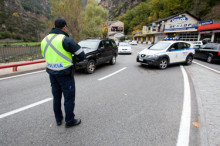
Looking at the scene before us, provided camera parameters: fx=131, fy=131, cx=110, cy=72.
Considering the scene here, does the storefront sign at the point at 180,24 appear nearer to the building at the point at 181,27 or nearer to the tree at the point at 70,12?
the building at the point at 181,27

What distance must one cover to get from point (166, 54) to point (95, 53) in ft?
14.4

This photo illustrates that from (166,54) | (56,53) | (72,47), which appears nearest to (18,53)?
(56,53)

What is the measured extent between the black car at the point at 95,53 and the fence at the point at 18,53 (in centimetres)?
591

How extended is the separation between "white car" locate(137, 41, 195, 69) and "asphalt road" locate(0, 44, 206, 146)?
306 centimetres

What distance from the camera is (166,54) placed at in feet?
26.7

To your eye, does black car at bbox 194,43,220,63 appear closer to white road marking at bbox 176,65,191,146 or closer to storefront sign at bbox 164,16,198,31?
white road marking at bbox 176,65,191,146

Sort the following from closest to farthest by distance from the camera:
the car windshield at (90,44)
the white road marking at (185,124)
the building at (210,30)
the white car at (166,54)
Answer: the white road marking at (185,124), the car windshield at (90,44), the white car at (166,54), the building at (210,30)

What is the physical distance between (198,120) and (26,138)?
11.7ft

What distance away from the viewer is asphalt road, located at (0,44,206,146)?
7.86 ft

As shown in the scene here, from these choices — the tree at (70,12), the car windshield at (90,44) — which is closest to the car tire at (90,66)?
the car windshield at (90,44)

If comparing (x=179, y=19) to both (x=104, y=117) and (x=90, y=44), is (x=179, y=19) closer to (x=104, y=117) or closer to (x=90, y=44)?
(x=90, y=44)

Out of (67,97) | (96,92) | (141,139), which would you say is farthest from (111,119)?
(96,92)

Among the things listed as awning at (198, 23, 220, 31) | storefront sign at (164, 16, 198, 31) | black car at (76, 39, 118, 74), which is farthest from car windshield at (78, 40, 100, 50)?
storefront sign at (164, 16, 198, 31)

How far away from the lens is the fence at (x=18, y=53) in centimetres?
978
